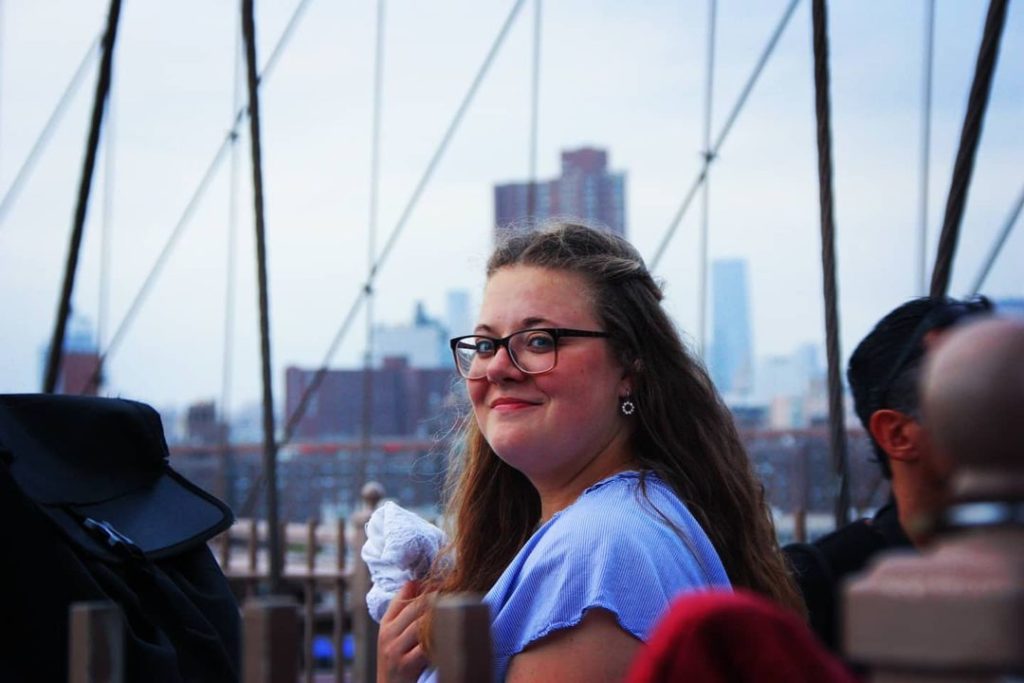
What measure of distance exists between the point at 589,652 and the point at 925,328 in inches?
27.4

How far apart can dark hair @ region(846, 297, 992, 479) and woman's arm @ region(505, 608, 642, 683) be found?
0.60 meters

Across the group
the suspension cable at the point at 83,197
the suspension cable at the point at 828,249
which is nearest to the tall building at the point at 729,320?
the suspension cable at the point at 828,249

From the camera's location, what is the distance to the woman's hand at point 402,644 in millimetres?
1657

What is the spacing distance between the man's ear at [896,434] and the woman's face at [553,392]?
0.35m

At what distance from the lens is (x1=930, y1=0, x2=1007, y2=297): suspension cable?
2641mm

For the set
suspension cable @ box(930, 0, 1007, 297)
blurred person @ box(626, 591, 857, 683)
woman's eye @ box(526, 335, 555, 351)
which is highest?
suspension cable @ box(930, 0, 1007, 297)

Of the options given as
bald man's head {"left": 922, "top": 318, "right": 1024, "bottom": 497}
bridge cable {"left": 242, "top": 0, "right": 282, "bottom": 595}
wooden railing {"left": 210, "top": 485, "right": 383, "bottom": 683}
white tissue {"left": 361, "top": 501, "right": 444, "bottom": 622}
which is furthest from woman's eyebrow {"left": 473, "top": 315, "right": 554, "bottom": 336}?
wooden railing {"left": 210, "top": 485, "right": 383, "bottom": 683}

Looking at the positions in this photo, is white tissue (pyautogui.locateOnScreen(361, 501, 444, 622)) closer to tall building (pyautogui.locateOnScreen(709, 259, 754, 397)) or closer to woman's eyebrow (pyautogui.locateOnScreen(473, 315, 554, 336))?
woman's eyebrow (pyautogui.locateOnScreen(473, 315, 554, 336))

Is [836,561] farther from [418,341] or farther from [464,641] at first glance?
[418,341]

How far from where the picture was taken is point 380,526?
187 cm

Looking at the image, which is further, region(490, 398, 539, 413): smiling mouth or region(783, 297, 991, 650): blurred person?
region(783, 297, 991, 650): blurred person

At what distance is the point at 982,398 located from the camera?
0.61 metres

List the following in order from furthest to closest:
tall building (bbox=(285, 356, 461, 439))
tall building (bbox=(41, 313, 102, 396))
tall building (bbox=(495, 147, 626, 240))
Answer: tall building (bbox=(285, 356, 461, 439)) < tall building (bbox=(41, 313, 102, 396)) < tall building (bbox=(495, 147, 626, 240))

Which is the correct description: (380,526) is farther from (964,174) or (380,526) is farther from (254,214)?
(254,214)
